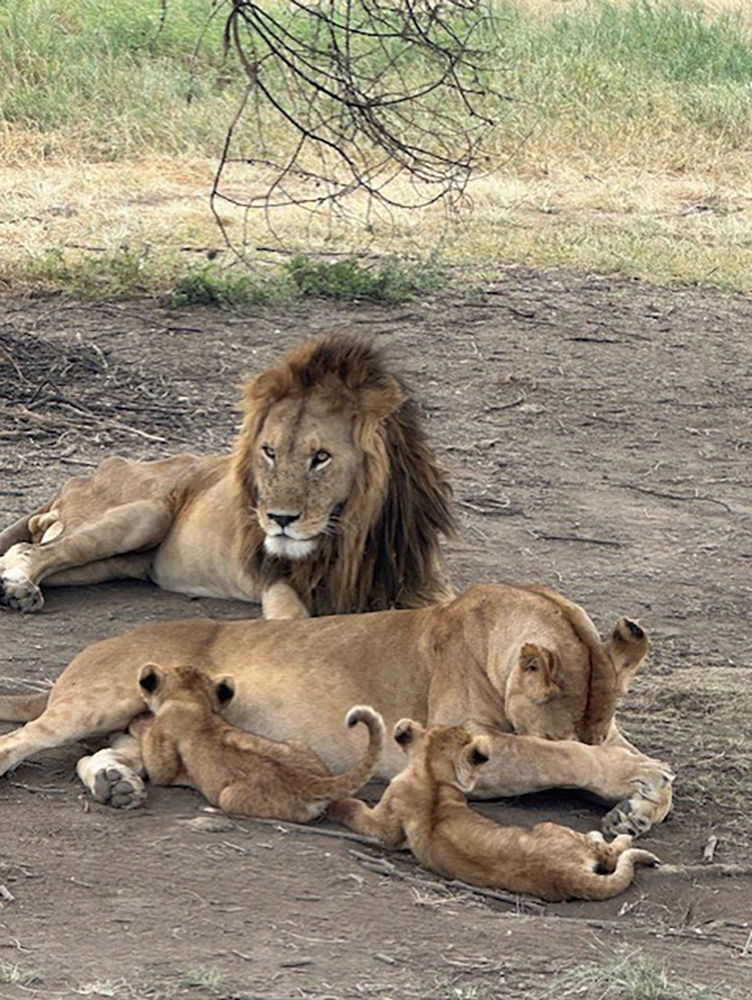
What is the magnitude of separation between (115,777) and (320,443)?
5.21 feet

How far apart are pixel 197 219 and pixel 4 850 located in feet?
29.9

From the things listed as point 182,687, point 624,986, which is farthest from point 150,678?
point 624,986

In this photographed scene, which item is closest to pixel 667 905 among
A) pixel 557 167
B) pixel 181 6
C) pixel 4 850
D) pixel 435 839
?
pixel 435 839

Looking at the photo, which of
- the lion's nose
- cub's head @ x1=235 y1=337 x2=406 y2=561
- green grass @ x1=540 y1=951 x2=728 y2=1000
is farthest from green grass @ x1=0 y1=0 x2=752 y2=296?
green grass @ x1=540 y1=951 x2=728 y2=1000

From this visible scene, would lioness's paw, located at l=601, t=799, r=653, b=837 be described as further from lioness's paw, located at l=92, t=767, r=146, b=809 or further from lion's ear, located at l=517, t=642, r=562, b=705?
lioness's paw, located at l=92, t=767, r=146, b=809

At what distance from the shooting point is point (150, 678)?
16.0 feet

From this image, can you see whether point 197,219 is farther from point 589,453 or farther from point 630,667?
point 630,667

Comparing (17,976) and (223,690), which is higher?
(223,690)

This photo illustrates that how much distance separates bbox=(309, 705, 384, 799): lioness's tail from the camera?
462 cm

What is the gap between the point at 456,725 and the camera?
497 cm

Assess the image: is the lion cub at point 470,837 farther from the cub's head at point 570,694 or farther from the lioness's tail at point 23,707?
the lioness's tail at point 23,707

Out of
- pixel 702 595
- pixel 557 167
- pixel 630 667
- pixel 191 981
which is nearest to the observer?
pixel 191 981

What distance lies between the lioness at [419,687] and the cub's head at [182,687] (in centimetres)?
17

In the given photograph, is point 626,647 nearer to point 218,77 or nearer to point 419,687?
point 419,687
